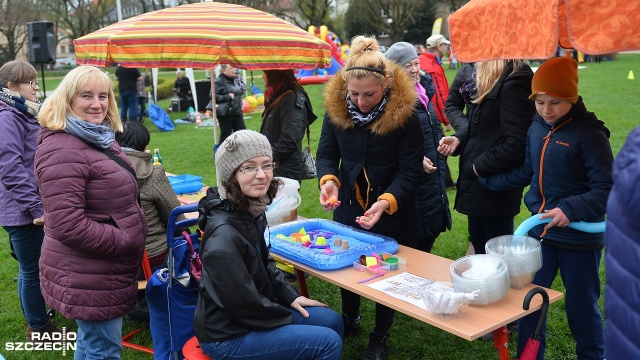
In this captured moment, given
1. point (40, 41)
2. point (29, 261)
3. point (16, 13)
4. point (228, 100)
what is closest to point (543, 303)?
point (29, 261)

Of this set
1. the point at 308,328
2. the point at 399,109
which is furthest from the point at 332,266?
the point at 399,109

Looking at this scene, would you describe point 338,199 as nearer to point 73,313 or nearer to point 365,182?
point 365,182

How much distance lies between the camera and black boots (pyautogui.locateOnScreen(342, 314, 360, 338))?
4038mm

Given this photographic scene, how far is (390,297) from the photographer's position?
2.65m

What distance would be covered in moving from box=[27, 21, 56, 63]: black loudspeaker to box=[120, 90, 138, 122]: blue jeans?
5971 millimetres

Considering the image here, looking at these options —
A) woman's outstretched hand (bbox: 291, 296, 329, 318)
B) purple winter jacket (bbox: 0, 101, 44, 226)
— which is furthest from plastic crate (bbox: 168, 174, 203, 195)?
woman's outstretched hand (bbox: 291, 296, 329, 318)

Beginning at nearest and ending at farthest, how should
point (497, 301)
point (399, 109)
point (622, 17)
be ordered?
point (622, 17)
point (497, 301)
point (399, 109)

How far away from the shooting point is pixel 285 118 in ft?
16.5

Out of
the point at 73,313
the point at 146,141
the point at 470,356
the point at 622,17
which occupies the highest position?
the point at 622,17

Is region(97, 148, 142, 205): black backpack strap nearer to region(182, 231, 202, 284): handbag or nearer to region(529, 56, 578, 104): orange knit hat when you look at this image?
region(182, 231, 202, 284): handbag

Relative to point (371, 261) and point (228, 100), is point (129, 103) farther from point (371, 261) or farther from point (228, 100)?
point (371, 261)

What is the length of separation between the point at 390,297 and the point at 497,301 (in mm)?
470

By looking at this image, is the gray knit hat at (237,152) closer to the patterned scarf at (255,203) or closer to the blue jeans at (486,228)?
the patterned scarf at (255,203)

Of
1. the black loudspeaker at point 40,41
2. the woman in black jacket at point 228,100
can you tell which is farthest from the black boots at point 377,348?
the black loudspeaker at point 40,41
